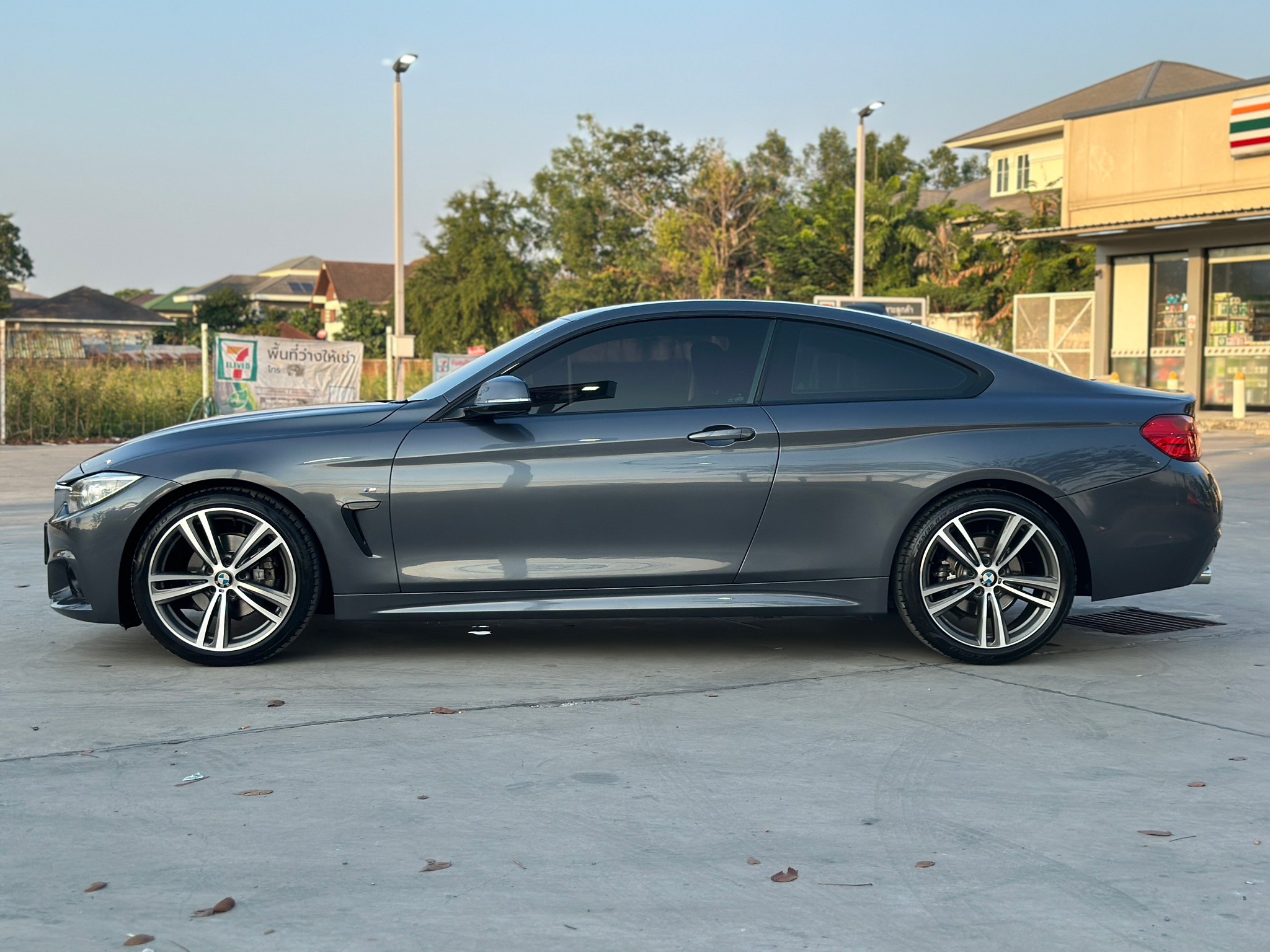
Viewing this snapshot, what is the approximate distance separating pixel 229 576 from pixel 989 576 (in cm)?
317

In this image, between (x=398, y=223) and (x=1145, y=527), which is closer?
(x=1145, y=527)

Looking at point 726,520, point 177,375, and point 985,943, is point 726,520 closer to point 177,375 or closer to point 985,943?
point 985,943

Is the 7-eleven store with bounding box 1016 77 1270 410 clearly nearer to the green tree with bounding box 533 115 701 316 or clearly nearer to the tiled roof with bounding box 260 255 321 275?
the green tree with bounding box 533 115 701 316

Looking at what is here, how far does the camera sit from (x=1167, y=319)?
28266mm

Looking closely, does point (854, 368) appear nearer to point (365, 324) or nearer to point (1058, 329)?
point (1058, 329)

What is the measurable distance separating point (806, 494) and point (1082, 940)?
2901mm

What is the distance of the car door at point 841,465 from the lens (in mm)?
5746

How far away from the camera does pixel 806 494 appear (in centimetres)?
575

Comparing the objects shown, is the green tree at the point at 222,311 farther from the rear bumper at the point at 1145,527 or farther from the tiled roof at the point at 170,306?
the rear bumper at the point at 1145,527

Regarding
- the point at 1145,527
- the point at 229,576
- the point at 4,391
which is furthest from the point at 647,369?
the point at 4,391

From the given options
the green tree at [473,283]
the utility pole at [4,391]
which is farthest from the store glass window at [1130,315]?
the green tree at [473,283]

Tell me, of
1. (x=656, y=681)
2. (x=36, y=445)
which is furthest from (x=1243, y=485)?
(x=36, y=445)

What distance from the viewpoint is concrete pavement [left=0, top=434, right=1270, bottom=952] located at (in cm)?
313

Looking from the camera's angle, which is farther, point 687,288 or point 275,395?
point 687,288
